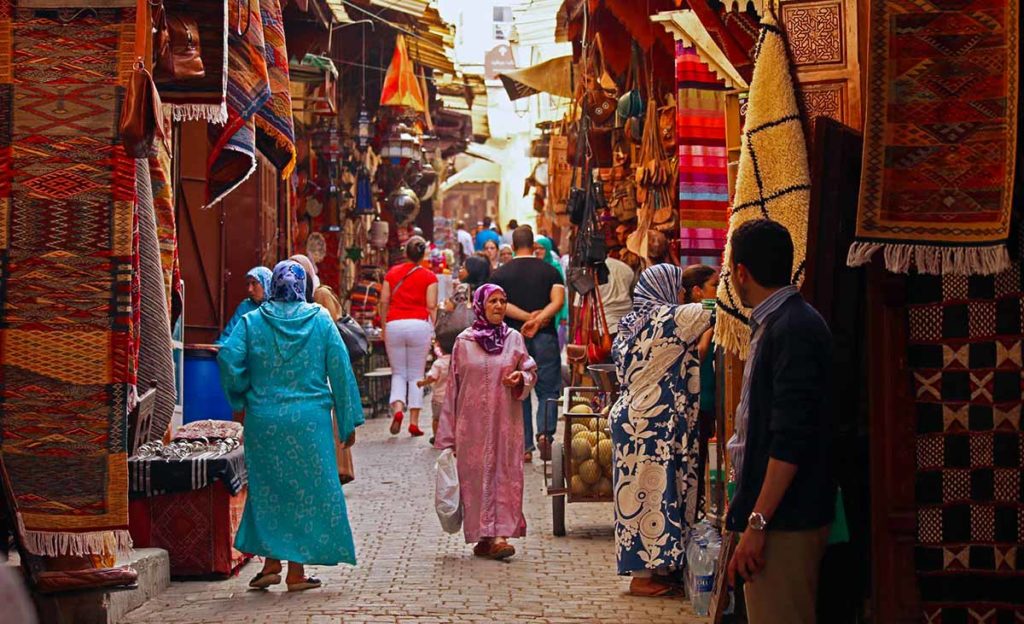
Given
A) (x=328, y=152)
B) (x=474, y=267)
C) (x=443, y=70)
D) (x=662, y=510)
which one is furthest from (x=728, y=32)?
(x=443, y=70)

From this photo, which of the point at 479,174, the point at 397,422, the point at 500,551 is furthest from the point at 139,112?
the point at 479,174

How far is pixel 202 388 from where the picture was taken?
1075 cm

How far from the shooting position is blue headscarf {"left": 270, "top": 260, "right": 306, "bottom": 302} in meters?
8.06

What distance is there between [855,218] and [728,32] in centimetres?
250

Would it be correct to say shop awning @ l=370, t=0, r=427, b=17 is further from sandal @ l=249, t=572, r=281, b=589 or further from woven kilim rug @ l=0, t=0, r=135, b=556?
woven kilim rug @ l=0, t=0, r=135, b=556

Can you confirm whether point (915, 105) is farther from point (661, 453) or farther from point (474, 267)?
point (474, 267)

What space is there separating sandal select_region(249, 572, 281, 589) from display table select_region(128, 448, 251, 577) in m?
0.35

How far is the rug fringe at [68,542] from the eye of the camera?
5.88 metres

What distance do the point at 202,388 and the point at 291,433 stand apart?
3128 mm

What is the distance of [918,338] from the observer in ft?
16.6

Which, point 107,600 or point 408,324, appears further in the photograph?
point 408,324

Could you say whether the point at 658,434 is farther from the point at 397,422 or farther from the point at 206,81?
the point at 397,422

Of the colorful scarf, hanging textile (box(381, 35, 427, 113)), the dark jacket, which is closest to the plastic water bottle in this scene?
the dark jacket

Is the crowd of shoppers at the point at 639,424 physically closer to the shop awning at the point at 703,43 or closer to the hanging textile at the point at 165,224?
the hanging textile at the point at 165,224
